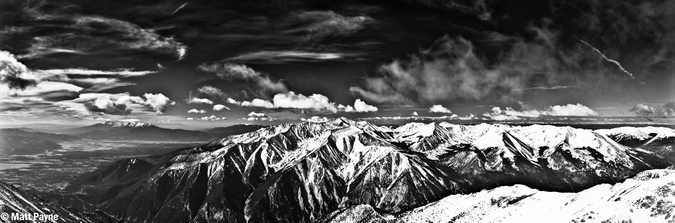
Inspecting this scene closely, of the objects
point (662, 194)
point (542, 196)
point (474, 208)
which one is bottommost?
point (474, 208)

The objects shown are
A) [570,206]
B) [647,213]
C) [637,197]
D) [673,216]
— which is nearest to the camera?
[673,216]

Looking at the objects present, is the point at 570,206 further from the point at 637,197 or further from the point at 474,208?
the point at 474,208

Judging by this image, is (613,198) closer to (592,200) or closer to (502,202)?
(592,200)

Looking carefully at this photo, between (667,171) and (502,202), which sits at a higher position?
(667,171)

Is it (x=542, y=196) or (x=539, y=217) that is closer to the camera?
(x=539, y=217)

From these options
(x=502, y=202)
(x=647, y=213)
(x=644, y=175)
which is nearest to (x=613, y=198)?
(x=647, y=213)

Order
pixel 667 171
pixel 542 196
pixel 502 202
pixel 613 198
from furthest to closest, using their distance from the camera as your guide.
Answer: pixel 502 202
pixel 542 196
pixel 667 171
pixel 613 198

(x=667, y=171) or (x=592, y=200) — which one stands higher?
(x=667, y=171)

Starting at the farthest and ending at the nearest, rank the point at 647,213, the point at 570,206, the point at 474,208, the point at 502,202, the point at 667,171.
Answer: the point at 474,208 → the point at 502,202 → the point at 570,206 → the point at 667,171 → the point at 647,213

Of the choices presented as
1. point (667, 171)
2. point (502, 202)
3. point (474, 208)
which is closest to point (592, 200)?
point (667, 171)
